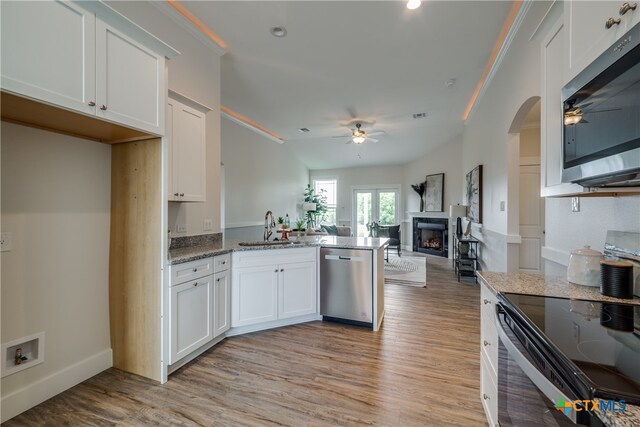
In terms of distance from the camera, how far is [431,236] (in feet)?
25.9

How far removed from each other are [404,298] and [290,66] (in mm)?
3541

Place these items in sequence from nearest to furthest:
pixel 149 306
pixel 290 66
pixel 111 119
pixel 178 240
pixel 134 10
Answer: pixel 111 119 < pixel 149 306 < pixel 134 10 < pixel 178 240 < pixel 290 66

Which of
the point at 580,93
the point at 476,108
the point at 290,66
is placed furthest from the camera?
the point at 476,108

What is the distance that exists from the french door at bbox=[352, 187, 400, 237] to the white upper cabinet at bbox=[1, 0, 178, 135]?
25.7 feet

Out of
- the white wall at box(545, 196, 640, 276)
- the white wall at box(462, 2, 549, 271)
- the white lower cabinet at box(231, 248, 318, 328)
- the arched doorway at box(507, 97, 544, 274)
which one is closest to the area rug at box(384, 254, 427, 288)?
the white wall at box(462, 2, 549, 271)

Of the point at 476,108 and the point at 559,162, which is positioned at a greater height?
the point at 476,108

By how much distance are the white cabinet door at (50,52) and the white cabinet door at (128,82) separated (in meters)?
0.06

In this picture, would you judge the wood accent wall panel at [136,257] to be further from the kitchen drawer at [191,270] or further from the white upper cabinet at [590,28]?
the white upper cabinet at [590,28]

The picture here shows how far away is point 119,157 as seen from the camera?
6.94 ft

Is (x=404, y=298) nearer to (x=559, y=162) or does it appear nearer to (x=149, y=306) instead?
(x=559, y=162)

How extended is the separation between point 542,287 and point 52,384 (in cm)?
311

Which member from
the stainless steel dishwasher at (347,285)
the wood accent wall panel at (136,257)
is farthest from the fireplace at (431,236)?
the wood accent wall panel at (136,257)

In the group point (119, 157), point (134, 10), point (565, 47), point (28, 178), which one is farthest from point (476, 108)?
point (28, 178)

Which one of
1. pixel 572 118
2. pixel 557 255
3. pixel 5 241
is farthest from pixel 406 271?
pixel 5 241
